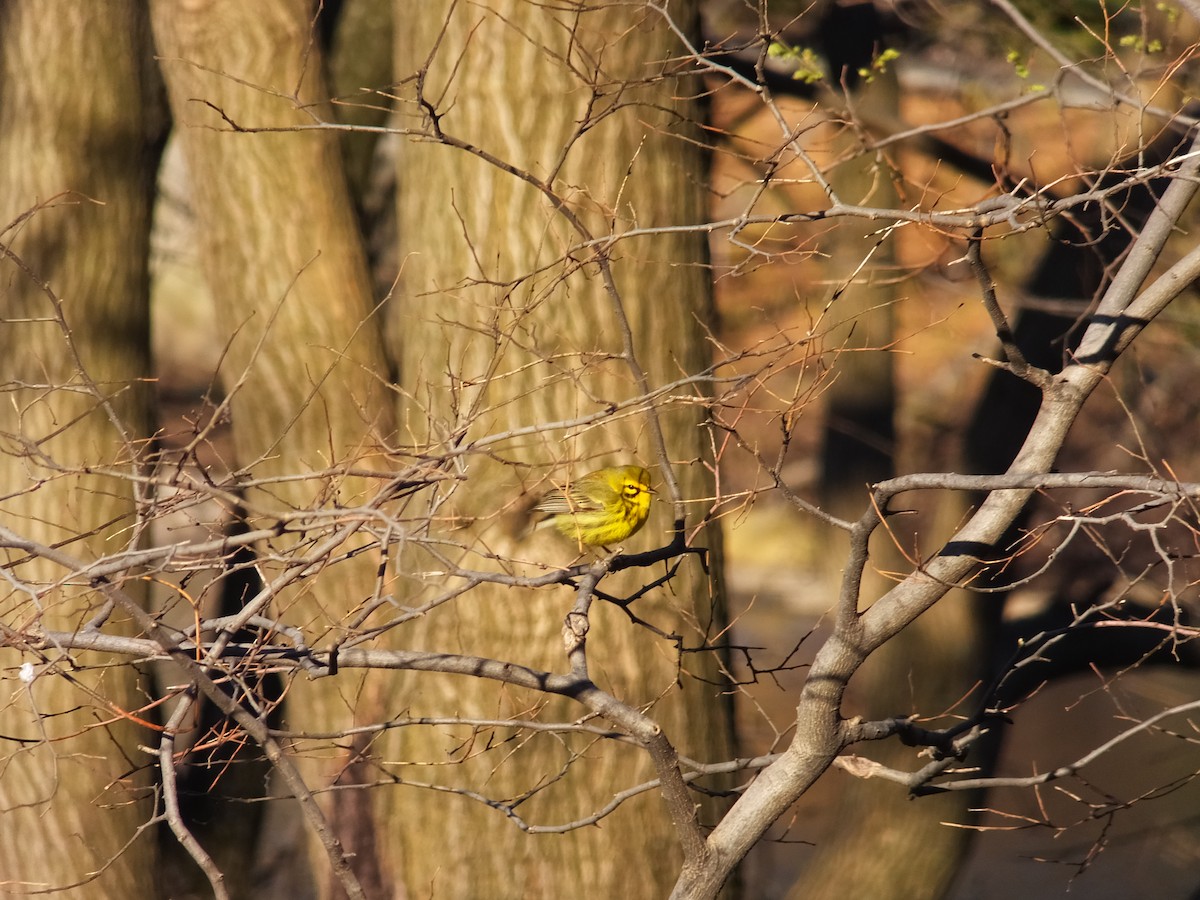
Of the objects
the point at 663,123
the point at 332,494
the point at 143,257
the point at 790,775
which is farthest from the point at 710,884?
the point at 143,257

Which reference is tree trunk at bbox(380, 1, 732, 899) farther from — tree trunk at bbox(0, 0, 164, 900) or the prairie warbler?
tree trunk at bbox(0, 0, 164, 900)

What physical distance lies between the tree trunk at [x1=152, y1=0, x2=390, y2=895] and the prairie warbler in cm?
100

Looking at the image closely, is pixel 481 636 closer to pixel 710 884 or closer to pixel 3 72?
pixel 710 884

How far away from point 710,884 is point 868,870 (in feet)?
14.0

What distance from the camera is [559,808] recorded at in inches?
175

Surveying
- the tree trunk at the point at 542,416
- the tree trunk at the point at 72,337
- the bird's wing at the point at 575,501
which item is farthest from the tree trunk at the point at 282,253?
the bird's wing at the point at 575,501

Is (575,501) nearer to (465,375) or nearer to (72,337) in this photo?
(465,375)

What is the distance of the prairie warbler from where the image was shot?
413cm

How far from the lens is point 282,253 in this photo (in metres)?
5.09

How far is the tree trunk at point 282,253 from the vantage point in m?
4.96

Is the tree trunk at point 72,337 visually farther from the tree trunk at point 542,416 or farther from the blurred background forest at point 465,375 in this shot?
the tree trunk at point 542,416

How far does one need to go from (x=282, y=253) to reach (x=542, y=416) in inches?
55.8

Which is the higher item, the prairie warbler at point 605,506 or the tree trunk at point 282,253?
the tree trunk at point 282,253

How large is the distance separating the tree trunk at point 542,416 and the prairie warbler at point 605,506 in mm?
87
